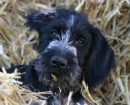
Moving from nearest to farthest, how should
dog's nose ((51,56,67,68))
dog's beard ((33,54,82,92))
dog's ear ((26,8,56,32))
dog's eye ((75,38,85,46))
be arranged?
dog's nose ((51,56,67,68)) < dog's beard ((33,54,82,92)) < dog's eye ((75,38,85,46)) < dog's ear ((26,8,56,32))

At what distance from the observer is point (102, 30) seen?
5.81 meters

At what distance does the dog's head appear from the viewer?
15.9 ft

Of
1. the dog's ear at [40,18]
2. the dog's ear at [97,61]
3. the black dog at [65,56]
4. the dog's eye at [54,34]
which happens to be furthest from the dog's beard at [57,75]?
the dog's ear at [40,18]

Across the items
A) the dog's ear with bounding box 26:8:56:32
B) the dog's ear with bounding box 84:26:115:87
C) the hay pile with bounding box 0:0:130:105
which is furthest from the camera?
the hay pile with bounding box 0:0:130:105

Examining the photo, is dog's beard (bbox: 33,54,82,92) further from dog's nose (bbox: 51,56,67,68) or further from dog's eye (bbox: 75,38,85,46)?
dog's eye (bbox: 75,38,85,46)

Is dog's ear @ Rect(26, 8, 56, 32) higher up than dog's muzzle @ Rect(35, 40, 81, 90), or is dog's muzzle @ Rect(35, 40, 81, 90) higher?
dog's ear @ Rect(26, 8, 56, 32)

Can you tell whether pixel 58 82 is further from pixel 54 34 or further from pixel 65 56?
pixel 54 34

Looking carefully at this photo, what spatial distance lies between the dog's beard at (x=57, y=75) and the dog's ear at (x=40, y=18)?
1.49 ft

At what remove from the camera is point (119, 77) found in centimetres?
568

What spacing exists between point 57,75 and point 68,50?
25 centimetres

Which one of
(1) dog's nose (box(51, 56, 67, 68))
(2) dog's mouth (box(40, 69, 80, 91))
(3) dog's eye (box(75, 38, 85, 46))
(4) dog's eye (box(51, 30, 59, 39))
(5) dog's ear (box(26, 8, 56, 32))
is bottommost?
(2) dog's mouth (box(40, 69, 80, 91))

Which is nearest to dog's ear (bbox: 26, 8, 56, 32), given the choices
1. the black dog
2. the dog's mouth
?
the black dog

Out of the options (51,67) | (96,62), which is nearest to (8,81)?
(51,67)

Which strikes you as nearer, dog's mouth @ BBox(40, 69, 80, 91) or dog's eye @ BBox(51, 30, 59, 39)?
dog's mouth @ BBox(40, 69, 80, 91)
